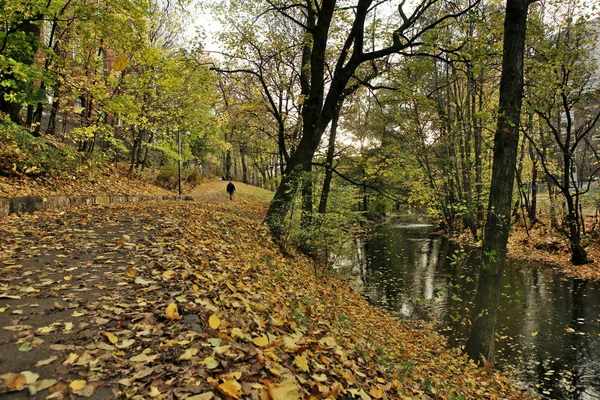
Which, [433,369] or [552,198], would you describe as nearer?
[433,369]

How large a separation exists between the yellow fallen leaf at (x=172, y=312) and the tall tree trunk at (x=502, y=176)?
4.93 meters

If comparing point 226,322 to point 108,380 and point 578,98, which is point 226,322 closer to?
point 108,380

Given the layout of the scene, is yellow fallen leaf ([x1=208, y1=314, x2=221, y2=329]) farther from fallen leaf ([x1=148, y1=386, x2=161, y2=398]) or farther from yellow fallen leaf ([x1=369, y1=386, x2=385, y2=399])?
yellow fallen leaf ([x1=369, y1=386, x2=385, y2=399])

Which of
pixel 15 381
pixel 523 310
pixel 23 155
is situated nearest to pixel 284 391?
pixel 15 381

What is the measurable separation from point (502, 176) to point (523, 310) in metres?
5.92

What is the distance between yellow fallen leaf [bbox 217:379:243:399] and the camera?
1.96 metres

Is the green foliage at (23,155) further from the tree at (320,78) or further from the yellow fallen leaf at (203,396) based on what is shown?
the yellow fallen leaf at (203,396)

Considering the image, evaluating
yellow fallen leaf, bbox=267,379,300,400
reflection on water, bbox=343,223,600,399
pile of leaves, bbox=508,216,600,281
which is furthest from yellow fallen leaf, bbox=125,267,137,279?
pile of leaves, bbox=508,216,600,281

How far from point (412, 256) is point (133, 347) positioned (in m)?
16.3

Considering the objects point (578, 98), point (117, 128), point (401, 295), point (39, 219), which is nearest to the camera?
point (39, 219)

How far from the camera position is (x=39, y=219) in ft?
22.9

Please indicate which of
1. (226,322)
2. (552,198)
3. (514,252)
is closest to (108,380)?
(226,322)

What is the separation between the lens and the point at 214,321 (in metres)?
2.88

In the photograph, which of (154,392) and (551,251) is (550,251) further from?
(154,392)
